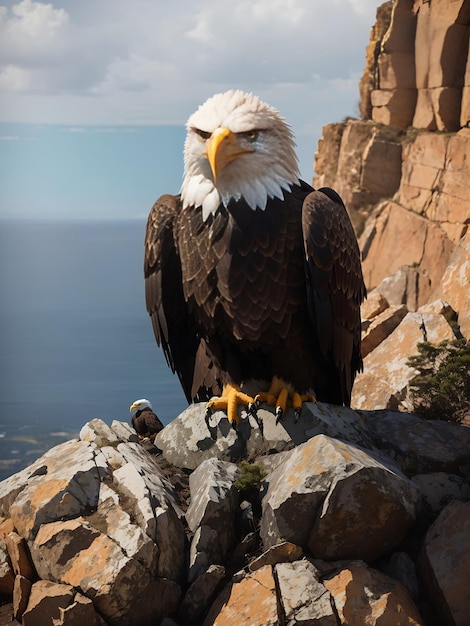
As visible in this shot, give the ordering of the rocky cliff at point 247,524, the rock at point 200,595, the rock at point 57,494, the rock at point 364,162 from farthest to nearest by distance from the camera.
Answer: the rock at point 364,162 < the rock at point 57,494 < the rock at point 200,595 < the rocky cliff at point 247,524

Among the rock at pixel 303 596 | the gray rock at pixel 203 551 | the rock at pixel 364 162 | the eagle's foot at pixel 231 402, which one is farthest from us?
the rock at pixel 364 162

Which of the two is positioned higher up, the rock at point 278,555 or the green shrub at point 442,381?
the rock at point 278,555

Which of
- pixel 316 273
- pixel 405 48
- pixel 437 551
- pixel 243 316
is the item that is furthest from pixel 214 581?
pixel 405 48

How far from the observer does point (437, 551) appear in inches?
174

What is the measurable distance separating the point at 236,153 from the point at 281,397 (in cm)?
172

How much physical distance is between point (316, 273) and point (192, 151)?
113 cm

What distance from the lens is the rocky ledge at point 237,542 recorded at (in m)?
4.20

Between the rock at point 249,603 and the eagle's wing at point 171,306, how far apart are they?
1.82 m

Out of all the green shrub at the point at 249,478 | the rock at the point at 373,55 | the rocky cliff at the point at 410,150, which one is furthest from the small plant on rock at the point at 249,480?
the rock at the point at 373,55

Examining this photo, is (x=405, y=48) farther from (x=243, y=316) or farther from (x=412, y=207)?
(x=243, y=316)

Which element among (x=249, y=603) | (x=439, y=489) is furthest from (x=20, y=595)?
(x=439, y=489)

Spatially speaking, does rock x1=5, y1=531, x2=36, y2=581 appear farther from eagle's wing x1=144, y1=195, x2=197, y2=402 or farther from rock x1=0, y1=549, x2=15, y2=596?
eagle's wing x1=144, y1=195, x2=197, y2=402

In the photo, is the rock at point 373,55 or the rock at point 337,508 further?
the rock at point 373,55

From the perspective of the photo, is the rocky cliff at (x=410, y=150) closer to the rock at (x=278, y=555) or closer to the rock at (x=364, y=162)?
the rock at (x=364, y=162)
